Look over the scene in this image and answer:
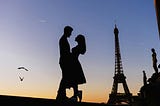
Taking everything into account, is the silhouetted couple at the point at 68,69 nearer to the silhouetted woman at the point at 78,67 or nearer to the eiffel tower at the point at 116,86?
the silhouetted woman at the point at 78,67

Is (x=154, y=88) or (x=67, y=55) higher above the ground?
(x=67, y=55)

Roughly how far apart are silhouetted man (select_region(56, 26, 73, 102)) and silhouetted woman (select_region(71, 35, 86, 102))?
0.18 metres

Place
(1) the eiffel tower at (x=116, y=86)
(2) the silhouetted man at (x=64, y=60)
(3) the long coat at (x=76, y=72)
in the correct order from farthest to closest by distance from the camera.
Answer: (1) the eiffel tower at (x=116, y=86), (3) the long coat at (x=76, y=72), (2) the silhouetted man at (x=64, y=60)

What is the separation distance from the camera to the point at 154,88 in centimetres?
633

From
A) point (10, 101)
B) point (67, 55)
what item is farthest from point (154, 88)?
point (10, 101)

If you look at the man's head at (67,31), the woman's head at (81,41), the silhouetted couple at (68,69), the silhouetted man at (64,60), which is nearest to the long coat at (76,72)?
the silhouetted couple at (68,69)

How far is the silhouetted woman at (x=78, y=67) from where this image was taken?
6.60 meters

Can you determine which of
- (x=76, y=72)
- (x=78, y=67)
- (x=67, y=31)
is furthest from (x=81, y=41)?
(x=76, y=72)

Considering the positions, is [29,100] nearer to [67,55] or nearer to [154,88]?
[67,55]

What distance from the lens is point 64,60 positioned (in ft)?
21.5

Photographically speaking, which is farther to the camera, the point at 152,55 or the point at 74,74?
the point at 152,55

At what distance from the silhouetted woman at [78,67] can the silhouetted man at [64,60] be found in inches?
6.9

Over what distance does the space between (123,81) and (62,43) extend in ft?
174

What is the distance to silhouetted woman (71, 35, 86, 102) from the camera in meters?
6.60
